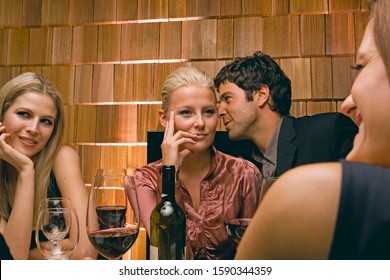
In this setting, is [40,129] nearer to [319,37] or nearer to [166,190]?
[166,190]

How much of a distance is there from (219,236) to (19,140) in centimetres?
107

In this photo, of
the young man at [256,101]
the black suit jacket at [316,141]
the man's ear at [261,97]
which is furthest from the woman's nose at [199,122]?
the man's ear at [261,97]

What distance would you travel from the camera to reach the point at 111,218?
87 cm

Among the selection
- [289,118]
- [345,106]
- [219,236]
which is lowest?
[219,236]

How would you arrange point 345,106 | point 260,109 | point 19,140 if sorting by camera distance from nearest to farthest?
point 345,106
point 19,140
point 260,109

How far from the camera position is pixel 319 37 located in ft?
9.67

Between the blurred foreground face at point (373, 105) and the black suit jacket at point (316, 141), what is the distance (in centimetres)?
129

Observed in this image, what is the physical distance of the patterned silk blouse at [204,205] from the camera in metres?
1.08

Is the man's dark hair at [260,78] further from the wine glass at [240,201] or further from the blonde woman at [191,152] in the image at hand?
the wine glass at [240,201]

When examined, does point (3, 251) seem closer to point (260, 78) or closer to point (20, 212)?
point (20, 212)

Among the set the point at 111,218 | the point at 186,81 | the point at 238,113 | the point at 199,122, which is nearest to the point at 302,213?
the point at 111,218

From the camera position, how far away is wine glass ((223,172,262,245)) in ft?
2.77

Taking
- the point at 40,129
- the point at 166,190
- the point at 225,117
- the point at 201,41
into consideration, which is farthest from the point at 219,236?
the point at 201,41

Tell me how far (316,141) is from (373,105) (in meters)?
1.46
